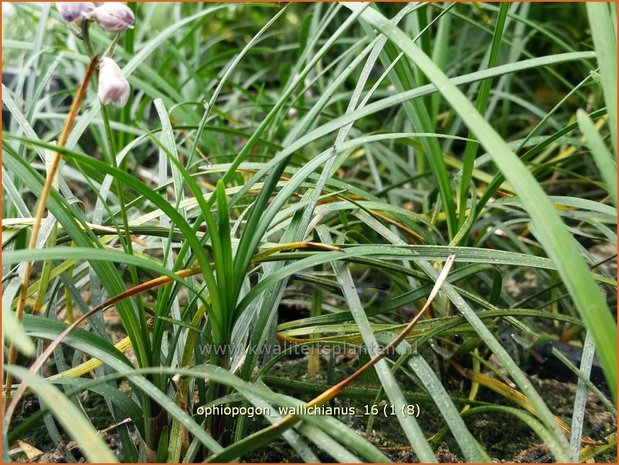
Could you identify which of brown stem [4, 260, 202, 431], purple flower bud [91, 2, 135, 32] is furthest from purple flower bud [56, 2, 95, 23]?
brown stem [4, 260, 202, 431]

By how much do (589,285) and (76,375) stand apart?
1.88 feet

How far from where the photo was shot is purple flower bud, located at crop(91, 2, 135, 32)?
0.59m

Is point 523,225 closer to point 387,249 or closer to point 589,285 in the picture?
point 387,249

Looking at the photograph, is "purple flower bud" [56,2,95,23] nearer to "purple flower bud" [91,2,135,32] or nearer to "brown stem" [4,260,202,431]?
"purple flower bud" [91,2,135,32]

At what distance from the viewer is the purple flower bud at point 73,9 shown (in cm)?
58

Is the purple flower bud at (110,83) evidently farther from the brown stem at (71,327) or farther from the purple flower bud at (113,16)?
the brown stem at (71,327)

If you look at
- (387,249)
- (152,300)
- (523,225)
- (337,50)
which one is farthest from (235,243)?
(337,50)

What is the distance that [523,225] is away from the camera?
133 centimetres

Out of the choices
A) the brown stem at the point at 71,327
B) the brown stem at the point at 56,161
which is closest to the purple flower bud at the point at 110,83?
the brown stem at the point at 56,161

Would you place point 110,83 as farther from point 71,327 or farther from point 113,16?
point 71,327

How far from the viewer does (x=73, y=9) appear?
0.58 m

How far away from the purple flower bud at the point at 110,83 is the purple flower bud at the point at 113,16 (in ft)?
0.10

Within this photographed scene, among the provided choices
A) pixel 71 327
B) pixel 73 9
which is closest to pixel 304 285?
pixel 71 327

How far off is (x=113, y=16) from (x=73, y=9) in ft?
0.11
